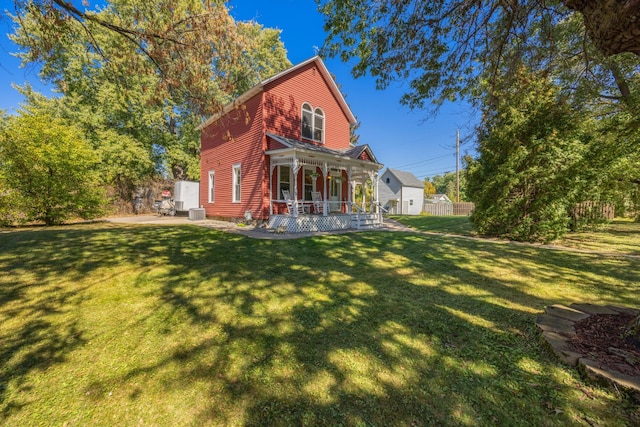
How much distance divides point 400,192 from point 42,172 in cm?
3065

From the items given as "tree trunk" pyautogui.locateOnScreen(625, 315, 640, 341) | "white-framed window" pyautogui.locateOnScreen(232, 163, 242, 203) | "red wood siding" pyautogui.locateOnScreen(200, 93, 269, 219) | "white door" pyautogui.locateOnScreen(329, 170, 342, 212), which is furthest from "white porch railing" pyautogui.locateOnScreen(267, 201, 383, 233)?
"tree trunk" pyautogui.locateOnScreen(625, 315, 640, 341)

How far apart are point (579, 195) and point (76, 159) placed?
59.3ft

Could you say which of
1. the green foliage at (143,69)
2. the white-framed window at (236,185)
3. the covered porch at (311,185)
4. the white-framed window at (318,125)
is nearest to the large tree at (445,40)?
the green foliage at (143,69)

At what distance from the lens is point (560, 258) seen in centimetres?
604

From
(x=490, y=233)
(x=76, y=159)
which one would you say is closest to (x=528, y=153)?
(x=490, y=233)

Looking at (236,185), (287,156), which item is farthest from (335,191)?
(236,185)

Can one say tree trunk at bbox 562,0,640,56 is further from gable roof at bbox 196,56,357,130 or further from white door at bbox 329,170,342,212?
white door at bbox 329,170,342,212

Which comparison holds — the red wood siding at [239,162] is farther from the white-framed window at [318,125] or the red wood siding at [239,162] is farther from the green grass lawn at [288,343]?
the green grass lawn at [288,343]

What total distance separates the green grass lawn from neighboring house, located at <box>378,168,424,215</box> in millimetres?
27951

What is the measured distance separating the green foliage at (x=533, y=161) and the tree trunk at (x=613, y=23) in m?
5.53

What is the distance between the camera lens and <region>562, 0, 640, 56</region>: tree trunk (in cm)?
190

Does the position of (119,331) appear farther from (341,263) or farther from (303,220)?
(303,220)

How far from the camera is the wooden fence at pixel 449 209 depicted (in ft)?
89.1

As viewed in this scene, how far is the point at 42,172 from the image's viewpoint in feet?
33.7
